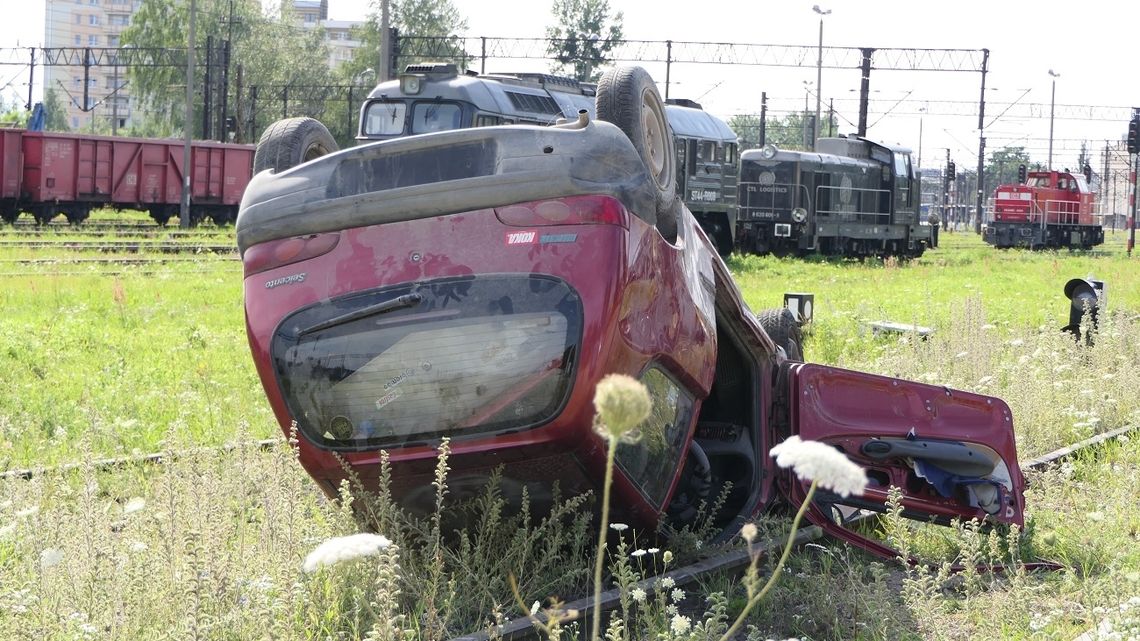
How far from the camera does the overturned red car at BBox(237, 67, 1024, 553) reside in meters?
4.43

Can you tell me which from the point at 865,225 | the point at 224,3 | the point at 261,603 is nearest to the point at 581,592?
the point at 261,603

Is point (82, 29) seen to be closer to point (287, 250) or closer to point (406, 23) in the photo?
point (406, 23)

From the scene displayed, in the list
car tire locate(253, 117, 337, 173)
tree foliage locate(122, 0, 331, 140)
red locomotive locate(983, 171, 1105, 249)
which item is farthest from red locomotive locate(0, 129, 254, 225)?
car tire locate(253, 117, 337, 173)

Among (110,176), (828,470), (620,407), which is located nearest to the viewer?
(620,407)

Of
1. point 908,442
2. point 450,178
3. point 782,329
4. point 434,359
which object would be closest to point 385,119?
point 782,329

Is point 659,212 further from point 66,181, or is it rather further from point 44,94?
point 44,94

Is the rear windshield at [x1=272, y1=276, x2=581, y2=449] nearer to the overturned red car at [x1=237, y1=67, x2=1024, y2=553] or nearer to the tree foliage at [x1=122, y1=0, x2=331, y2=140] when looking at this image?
the overturned red car at [x1=237, y1=67, x2=1024, y2=553]

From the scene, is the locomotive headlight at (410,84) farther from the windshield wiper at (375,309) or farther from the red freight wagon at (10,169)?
the red freight wagon at (10,169)

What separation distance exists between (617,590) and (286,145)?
2.37 metres

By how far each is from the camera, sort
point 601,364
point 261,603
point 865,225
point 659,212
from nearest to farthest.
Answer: point 261,603 < point 601,364 < point 659,212 < point 865,225

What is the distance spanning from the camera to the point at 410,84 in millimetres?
18875

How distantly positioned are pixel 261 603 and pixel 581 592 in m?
1.42

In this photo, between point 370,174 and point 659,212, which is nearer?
point 370,174

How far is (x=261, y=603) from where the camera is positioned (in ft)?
13.2
